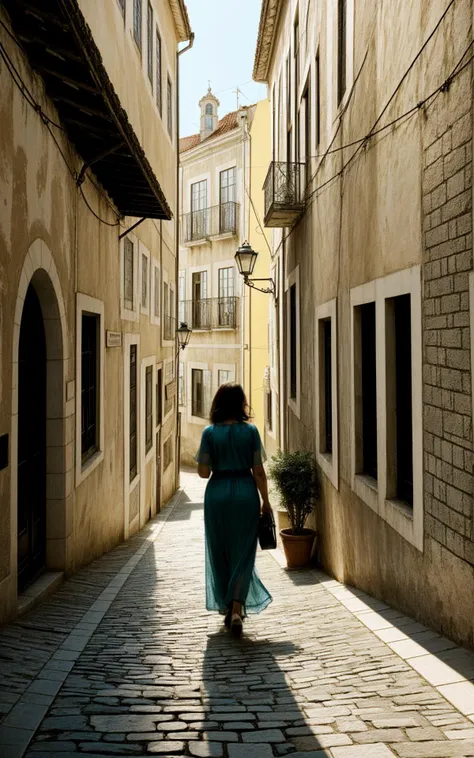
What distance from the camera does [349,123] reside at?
7785mm

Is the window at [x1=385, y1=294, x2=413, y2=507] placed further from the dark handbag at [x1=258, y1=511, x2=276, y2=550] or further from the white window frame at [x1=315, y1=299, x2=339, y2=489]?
the white window frame at [x1=315, y1=299, x2=339, y2=489]

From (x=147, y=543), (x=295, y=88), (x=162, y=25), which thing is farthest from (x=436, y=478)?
(x=162, y=25)

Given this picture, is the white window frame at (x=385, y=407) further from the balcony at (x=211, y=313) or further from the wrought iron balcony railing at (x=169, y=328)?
the balcony at (x=211, y=313)

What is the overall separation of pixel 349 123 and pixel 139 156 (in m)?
2.20

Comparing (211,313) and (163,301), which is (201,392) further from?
(163,301)

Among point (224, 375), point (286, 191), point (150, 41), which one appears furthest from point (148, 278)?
point (224, 375)

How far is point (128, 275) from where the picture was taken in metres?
12.3

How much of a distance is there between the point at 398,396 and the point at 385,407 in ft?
0.45

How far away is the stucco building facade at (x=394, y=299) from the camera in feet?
14.7

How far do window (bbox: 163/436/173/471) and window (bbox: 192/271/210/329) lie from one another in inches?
381

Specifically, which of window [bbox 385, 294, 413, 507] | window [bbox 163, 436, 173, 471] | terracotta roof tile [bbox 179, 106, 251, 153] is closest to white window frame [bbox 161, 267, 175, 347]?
window [bbox 163, 436, 173, 471]

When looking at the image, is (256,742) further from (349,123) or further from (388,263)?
(349,123)

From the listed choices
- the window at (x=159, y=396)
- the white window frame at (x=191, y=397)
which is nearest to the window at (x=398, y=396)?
the window at (x=159, y=396)

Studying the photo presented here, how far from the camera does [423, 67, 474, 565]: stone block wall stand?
14.2 ft
